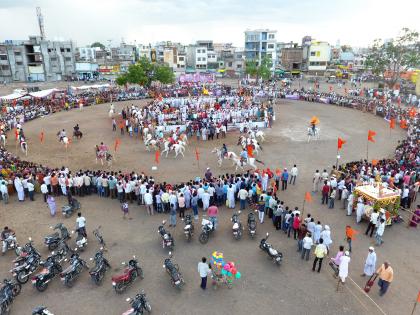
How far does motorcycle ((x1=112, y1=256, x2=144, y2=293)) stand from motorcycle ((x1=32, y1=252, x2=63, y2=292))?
6.60ft

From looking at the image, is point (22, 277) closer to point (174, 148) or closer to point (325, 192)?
point (325, 192)

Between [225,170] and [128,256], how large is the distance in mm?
9312

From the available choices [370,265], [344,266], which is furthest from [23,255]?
[370,265]

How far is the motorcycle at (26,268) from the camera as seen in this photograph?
9789 millimetres

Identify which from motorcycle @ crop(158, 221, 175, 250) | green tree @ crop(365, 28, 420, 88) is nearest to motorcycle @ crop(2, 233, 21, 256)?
motorcycle @ crop(158, 221, 175, 250)

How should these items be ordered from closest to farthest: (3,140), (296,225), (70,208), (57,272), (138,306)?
(138,306) → (57,272) → (296,225) → (70,208) → (3,140)

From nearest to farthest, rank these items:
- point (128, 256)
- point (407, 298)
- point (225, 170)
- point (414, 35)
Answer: point (407, 298) < point (128, 256) < point (225, 170) < point (414, 35)

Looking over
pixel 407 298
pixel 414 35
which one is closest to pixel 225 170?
pixel 407 298

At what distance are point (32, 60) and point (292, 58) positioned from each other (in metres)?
60.9

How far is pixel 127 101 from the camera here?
147 feet

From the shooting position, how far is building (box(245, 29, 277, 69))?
78750 millimetres

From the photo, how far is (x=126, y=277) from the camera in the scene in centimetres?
945

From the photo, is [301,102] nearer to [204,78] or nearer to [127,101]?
[204,78]

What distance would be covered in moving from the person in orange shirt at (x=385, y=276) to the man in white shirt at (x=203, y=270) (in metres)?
4.94
